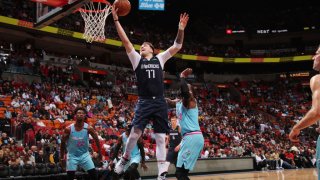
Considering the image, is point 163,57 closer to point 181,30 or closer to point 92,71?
point 181,30

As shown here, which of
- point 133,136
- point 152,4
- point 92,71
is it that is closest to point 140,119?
point 133,136

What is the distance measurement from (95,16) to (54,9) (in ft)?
8.47

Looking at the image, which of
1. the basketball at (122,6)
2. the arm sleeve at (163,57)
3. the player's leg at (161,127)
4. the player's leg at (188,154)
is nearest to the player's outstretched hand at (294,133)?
the player's leg at (161,127)

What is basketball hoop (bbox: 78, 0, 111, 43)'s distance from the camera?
12.4 m

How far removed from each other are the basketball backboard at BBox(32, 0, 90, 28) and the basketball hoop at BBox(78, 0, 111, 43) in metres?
1.51

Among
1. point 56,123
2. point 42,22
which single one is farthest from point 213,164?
point 42,22

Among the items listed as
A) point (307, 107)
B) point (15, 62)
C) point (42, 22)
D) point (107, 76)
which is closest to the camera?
point (42, 22)

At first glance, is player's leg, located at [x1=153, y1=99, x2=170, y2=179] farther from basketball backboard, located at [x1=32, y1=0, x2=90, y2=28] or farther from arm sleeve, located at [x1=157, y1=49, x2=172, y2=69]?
basketball backboard, located at [x1=32, y1=0, x2=90, y2=28]

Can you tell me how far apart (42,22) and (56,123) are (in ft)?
24.1

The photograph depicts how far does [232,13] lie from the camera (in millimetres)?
40219

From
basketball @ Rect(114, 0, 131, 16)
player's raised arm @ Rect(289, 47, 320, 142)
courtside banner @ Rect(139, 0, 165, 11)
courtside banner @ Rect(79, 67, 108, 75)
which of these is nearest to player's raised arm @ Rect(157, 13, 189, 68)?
basketball @ Rect(114, 0, 131, 16)

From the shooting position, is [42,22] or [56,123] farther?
[56,123]

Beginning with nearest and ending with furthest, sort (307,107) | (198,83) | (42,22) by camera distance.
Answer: (42,22)
(307,107)
(198,83)

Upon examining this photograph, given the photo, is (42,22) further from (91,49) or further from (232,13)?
(232,13)
